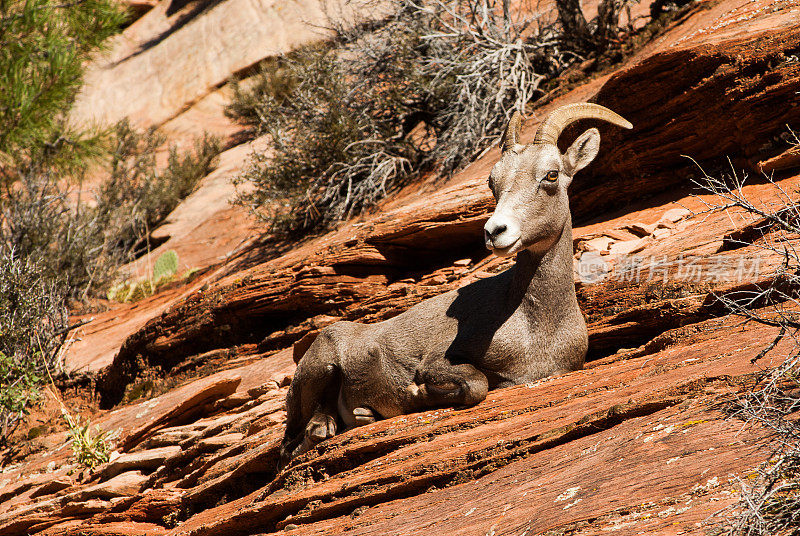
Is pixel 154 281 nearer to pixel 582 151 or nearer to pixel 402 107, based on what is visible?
pixel 402 107

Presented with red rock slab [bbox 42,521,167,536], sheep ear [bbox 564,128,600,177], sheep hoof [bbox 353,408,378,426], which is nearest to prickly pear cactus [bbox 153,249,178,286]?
red rock slab [bbox 42,521,167,536]

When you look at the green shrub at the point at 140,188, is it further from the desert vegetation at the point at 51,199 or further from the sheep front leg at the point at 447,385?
the sheep front leg at the point at 447,385

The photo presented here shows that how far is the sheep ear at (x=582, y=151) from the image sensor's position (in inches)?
237

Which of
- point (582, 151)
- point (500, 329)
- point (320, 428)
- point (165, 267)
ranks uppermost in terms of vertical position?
point (582, 151)

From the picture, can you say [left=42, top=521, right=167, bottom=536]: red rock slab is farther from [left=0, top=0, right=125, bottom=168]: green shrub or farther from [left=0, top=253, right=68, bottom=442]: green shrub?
[left=0, top=0, right=125, bottom=168]: green shrub

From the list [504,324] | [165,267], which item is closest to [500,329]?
[504,324]

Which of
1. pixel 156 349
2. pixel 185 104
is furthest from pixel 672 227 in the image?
pixel 185 104

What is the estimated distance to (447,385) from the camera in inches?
227

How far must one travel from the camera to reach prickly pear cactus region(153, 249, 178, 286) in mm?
16531

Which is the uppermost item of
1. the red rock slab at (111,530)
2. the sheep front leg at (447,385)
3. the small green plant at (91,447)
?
the sheep front leg at (447,385)

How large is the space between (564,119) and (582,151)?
320 millimetres

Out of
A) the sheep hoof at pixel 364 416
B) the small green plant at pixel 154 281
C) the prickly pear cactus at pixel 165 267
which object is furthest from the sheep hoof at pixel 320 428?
the prickly pear cactus at pixel 165 267

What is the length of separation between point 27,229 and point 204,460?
10122mm

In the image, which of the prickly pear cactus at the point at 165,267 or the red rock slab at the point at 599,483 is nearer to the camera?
the red rock slab at the point at 599,483
